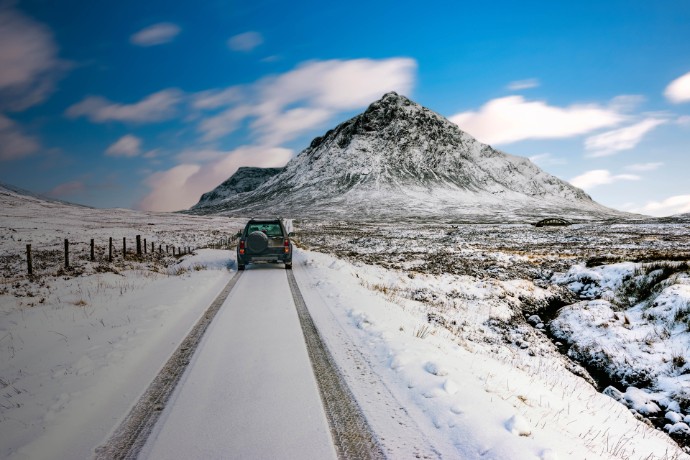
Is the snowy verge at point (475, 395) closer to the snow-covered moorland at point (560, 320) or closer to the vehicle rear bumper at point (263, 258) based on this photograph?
the snow-covered moorland at point (560, 320)

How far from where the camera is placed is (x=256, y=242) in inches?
671

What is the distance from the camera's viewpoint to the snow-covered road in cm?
370

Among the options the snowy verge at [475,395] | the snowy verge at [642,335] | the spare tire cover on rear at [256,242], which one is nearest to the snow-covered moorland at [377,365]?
the snowy verge at [475,395]

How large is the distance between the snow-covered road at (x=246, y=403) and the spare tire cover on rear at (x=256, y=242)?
9191 millimetres

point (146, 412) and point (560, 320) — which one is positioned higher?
point (146, 412)

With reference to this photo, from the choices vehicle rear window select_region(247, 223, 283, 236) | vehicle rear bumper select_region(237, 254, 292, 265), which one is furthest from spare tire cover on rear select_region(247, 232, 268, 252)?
vehicle rear window select_region(247, 223, 283, 236)

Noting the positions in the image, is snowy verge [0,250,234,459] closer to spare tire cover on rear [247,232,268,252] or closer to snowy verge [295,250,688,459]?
snowy verge [295,250,688,459]

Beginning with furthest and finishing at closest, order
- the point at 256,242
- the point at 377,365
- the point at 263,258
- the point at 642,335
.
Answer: the point at 263,258 → the point at 256,242 → the point at 642,335 → the point at 377,365

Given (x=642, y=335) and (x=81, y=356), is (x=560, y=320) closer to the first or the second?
(x=642, y=335)

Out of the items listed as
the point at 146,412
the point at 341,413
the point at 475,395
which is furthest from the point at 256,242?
the point at 475,395

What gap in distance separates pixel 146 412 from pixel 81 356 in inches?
110

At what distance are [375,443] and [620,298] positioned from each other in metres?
13.1

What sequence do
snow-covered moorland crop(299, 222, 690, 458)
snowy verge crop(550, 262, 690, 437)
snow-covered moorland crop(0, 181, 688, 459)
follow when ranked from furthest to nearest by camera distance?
snow-covered moorland crop(299, 222, 690, 458) → snowy verge crop(550, 262, 690, 437) → snow-covered moorland crop(0, 181, 688, 459)

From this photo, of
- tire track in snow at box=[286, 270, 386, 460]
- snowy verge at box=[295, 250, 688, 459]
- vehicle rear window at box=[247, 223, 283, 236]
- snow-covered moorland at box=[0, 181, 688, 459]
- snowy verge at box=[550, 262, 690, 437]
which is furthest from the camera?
vehicle rear window at box=[247, 223, 283, 236]
